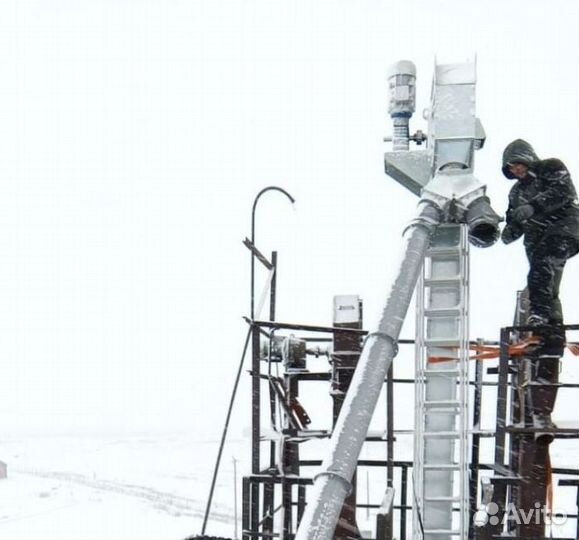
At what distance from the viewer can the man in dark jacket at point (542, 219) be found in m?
7.19

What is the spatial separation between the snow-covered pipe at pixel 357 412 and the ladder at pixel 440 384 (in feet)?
2.76

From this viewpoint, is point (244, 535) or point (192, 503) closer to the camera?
point (244, 535)

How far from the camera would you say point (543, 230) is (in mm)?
7320

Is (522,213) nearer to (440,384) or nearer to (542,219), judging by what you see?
(542,219)

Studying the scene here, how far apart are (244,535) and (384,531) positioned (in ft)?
7.21

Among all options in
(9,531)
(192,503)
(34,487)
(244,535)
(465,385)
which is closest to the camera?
(465,385)

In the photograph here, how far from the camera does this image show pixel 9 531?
70688 mm

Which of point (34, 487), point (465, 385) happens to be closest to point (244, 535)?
point (465, 385)

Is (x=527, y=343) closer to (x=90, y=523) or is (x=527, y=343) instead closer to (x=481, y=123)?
(x=481, y=123)

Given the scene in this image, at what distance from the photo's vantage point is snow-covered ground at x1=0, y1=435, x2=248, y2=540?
231 feet

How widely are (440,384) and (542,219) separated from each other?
1.97 m

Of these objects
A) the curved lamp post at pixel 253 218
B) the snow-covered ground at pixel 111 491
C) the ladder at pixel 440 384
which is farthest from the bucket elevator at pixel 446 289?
the snow-covered ground at pixel 111 491

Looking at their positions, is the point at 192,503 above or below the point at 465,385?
below

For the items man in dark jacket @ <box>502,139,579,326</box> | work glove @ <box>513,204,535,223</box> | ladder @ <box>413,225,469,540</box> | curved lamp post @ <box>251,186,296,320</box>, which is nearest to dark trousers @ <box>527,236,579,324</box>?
man in dark jacket @ <box>502,139,579,326</box>
